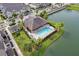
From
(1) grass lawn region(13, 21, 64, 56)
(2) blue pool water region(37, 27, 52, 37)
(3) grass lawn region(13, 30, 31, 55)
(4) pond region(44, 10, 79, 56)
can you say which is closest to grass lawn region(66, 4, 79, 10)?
(4) pond region(44, 10, 79, 56)

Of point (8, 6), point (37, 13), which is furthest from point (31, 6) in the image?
point (8, 6)

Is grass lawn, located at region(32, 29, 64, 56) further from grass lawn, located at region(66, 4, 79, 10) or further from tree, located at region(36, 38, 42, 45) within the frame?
grass lawn, located at region(66, 4, 79, 10)

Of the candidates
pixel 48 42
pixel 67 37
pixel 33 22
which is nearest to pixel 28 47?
pixel 48 42

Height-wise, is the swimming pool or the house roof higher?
the house roof

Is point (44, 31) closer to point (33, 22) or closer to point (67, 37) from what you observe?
point (33, 22)

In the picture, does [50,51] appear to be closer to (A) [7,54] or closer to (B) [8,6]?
(A) [7,54]

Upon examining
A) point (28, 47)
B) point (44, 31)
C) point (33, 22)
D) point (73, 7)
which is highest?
point (73, 7)
